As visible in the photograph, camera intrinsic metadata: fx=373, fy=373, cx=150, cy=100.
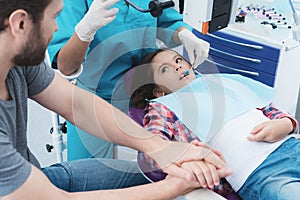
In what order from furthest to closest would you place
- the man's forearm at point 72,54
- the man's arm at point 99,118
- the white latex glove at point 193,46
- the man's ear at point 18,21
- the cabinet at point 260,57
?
1. the cabinet at point 260,57
2. the white latex glove at point 193,46
3. the man's forearm at point 72,54
4. the man's arm at point 99,118
5. the man's ear at point 18,21

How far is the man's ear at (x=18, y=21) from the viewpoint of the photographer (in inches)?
32.0

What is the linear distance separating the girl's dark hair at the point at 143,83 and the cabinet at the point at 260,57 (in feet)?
2.14

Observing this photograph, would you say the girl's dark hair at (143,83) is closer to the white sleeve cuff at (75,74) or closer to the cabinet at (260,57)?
the white sleeve cuff at (75,74)

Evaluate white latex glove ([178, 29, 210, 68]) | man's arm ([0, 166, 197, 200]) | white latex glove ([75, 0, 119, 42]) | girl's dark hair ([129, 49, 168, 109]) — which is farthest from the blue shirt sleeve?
man's arm ([0, 166, 197, 200])

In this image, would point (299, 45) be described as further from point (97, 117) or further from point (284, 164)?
point (97, 117)

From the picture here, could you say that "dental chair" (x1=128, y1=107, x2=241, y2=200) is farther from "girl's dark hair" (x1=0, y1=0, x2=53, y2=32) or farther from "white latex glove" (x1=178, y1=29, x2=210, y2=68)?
"girl's dark hair" (x1=0, y1=0, x2=53, y2=32)

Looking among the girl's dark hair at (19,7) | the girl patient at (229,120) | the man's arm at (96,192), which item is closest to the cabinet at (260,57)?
the girl patient at (229,120)

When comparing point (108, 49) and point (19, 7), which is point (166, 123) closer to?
point (108, 49)

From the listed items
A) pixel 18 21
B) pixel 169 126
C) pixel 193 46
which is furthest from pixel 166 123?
pixel 18 21

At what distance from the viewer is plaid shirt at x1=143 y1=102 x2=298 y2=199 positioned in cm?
130

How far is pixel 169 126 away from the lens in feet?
4.45

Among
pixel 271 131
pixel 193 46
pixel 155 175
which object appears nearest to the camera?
pixel 155 175

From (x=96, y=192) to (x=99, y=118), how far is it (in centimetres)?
Answer: 32

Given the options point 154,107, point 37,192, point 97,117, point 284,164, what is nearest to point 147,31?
point 154,107
